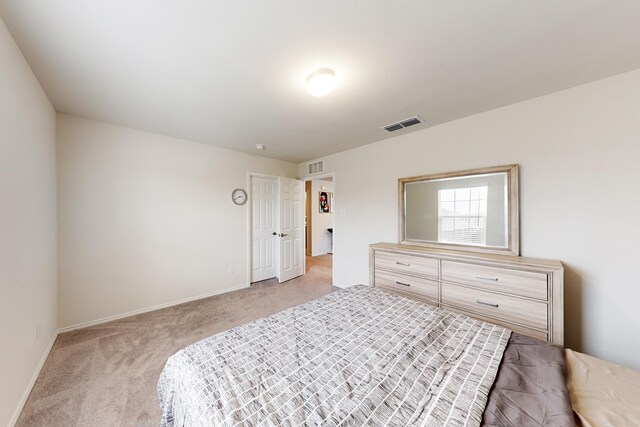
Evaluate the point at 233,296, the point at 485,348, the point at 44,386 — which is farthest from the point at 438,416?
the point at 233,296

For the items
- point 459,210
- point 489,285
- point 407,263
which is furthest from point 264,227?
point 489,285

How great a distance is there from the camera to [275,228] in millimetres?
4395

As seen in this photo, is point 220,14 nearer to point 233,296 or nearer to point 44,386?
point 44,386

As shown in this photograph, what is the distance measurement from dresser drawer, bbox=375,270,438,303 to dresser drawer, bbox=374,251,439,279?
0.07 meters

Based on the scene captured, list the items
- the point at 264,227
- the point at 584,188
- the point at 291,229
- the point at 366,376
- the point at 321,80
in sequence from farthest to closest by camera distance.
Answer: the point at 291,229
the point at 264,227
the point at 584,188
the point at 321,80
the point at 366,376

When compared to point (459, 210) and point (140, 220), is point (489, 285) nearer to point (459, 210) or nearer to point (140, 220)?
point (459, 210)

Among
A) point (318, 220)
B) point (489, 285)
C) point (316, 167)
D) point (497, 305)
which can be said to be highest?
point (316, 167)

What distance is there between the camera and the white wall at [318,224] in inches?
261

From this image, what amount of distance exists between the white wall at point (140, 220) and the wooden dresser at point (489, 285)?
2.74m

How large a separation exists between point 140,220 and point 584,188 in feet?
15.6

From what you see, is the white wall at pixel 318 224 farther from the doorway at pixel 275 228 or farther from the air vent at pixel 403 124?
the air vent at pixel 403 124

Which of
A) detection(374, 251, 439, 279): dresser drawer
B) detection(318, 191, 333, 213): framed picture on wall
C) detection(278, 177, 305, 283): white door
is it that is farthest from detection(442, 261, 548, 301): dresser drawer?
detection(318, 191, 333, 213): framed picture on wall

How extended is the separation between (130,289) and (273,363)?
2.88m

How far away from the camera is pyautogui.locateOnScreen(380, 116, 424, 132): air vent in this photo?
2.57 m
